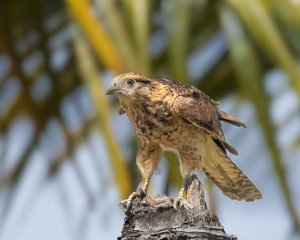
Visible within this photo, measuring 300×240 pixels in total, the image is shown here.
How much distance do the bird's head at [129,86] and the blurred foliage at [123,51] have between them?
1.77 m

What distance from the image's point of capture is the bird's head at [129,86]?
3.64 meters

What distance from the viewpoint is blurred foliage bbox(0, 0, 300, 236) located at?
20.7ft

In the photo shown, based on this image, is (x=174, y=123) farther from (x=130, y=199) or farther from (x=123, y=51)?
(x=123, y=51)

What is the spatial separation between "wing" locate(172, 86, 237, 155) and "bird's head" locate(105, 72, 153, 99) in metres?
0.12

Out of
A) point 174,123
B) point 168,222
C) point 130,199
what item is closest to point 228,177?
point 174,123

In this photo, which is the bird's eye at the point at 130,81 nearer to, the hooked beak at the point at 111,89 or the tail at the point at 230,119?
the hooked beak at the point at 111,89

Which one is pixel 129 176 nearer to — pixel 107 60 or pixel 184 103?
pixel 107 60

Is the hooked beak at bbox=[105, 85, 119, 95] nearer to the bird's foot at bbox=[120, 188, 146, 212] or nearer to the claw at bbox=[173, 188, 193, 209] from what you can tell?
the bird's foot at bbox=[120, 188, 146, 212]

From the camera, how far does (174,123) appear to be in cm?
381

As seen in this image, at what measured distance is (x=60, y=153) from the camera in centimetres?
798

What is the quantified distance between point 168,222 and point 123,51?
3.07m

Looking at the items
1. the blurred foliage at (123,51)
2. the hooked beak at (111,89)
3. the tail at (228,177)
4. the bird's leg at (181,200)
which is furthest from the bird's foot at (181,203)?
the blurred foliage at (123,51)

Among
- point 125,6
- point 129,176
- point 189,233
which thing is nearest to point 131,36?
point 125,6

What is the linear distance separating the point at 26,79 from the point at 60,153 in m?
0.52
